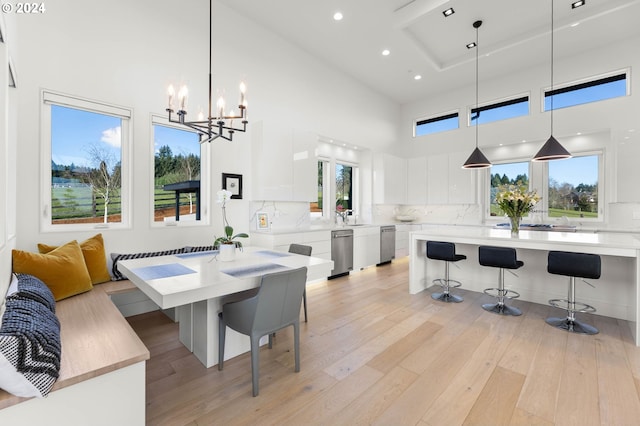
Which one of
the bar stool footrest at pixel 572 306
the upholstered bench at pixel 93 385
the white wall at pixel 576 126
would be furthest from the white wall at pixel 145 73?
the bar stool footrest at pixel 572 306

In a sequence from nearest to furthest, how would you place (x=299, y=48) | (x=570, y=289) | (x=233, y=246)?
(x=233, y=246) → (x=570, y=289) → (x=299, y=48)

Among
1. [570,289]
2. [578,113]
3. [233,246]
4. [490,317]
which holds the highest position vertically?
[578,113]

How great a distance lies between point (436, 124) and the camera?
292 inches

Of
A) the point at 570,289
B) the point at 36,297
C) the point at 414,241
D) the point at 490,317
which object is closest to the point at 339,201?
the point at 414,241

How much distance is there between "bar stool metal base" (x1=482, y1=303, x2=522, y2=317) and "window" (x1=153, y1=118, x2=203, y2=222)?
3965mm

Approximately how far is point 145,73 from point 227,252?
247 centimetres

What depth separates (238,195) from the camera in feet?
14.3

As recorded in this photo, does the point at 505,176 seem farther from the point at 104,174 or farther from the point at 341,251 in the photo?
the point at 104,174

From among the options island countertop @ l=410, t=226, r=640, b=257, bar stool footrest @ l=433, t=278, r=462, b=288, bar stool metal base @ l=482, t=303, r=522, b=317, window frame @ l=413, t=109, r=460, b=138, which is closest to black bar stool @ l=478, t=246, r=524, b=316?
bar stool metal base @ l=482, t=303, r=522, b=317

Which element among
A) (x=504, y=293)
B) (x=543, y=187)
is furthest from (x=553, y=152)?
(x=543, y=187)

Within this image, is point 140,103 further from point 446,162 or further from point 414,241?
point 446,162

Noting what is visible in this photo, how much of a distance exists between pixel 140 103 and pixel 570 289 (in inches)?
208

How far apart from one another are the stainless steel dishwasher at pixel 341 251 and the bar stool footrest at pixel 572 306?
2.99 meters

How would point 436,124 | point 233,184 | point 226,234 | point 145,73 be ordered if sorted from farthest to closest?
point 436,124 < point 233,184 < point 145,73 < point 226,234
